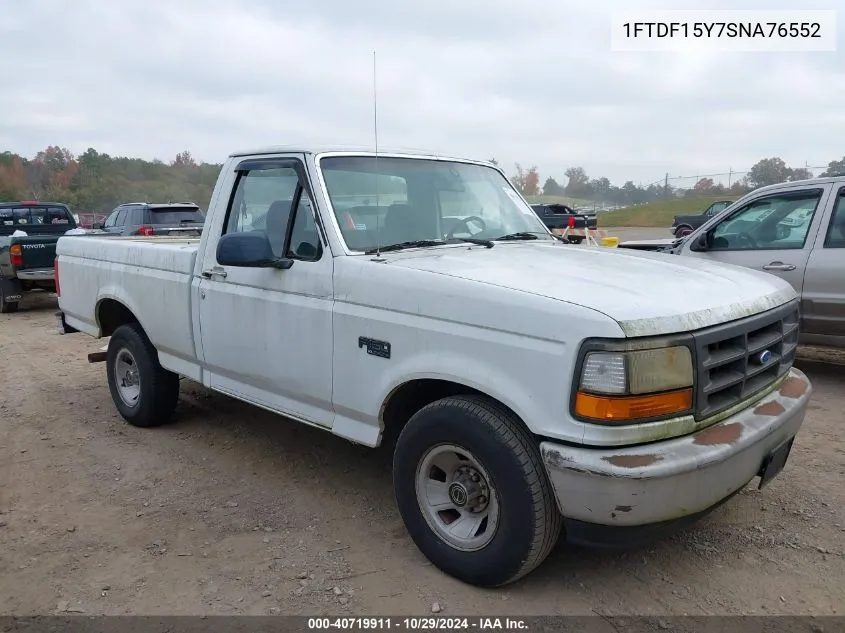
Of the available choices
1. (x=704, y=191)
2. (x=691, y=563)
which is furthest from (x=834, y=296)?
(x=704, y=191)

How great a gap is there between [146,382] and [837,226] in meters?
5.96

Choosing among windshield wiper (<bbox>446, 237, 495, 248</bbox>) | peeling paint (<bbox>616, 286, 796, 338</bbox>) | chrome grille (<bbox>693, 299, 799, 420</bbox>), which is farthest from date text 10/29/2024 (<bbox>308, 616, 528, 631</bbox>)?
windshield wiper (<bbox>446, 237, 495, 248</bbox>)

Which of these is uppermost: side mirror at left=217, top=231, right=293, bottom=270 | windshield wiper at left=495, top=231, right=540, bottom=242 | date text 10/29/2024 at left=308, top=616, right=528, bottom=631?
windshield wiper at left=495, top=231, right=540, bottom=242

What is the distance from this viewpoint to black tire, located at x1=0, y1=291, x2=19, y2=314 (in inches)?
464

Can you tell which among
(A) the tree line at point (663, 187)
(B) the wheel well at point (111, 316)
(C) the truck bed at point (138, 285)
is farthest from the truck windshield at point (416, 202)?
(A) the tree line at point (663, 187)

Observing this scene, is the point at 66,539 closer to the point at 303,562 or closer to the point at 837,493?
the point at 303,562

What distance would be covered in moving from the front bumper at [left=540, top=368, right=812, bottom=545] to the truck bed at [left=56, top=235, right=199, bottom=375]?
2.86 meters

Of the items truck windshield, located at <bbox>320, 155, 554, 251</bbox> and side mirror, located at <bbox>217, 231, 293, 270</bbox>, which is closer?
side mirror, located at <bbox>217, 231, 293, 270</bbox>

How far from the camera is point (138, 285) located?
192 inches

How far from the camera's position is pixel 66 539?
11.6 ft

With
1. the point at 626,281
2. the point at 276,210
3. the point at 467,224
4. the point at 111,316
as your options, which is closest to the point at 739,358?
the point at 626,281

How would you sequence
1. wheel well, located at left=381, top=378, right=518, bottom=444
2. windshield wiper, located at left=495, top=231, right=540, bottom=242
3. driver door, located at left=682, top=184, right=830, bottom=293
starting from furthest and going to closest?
1. driver door, located at left=682, top=184, right=830, bottom=293
2. windshield wiper, located at left=495, top=231, right=540, bottom=242
3. wheel well, located at left=381, top=378, right=518, bottom=444

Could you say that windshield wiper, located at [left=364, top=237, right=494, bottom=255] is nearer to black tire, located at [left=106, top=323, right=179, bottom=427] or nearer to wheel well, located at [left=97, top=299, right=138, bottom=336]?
black tire, located at [left=106, top=323, right=179, bottom=427]

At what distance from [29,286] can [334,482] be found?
33.3ft
